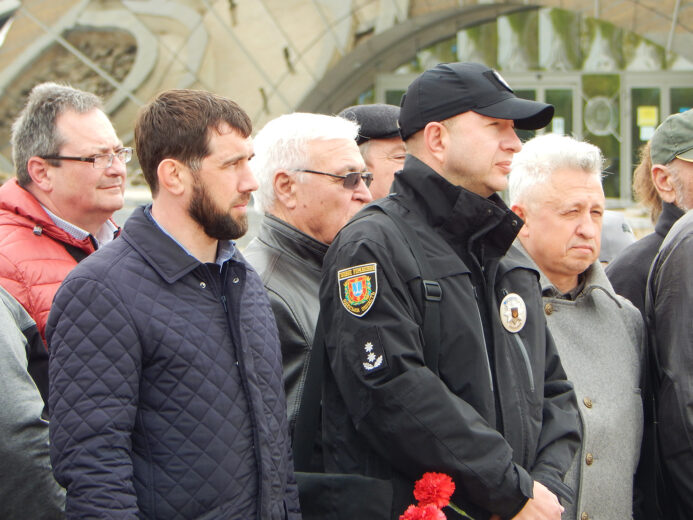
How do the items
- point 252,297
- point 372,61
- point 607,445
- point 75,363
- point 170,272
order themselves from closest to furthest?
point 75,363 < point 170,272 < point 252,297 < point 607,445 < point 372,61

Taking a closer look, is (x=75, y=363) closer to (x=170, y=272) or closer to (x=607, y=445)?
(x=170, y=272)

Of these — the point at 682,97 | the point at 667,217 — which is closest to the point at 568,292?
the point at 667,217

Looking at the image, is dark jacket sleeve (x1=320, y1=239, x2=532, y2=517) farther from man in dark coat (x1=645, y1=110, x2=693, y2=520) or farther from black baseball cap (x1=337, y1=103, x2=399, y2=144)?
black baseball cap (x1=337, y1=103, x2=399, y2=144)

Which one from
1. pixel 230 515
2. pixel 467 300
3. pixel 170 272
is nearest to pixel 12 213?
pixel 170 272

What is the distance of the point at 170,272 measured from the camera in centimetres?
196

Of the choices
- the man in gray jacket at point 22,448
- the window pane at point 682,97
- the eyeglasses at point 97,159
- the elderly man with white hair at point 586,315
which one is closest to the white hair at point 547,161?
the elderly man with white hair at point 586,315

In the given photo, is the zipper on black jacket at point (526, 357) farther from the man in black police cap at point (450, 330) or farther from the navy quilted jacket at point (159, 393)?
the navy quilted jacket at point (159, 393)

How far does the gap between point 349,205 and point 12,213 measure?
1.14m

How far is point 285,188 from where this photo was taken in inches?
112

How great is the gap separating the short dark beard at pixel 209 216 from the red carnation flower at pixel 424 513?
0.80 meters

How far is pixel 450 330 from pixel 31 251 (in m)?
1.42

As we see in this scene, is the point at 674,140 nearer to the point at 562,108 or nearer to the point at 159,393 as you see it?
the point at 159,393

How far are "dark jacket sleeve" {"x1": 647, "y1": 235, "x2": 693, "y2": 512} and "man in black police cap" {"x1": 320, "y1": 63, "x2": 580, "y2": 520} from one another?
451 mm

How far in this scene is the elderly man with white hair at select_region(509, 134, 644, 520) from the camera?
8.52 feet
